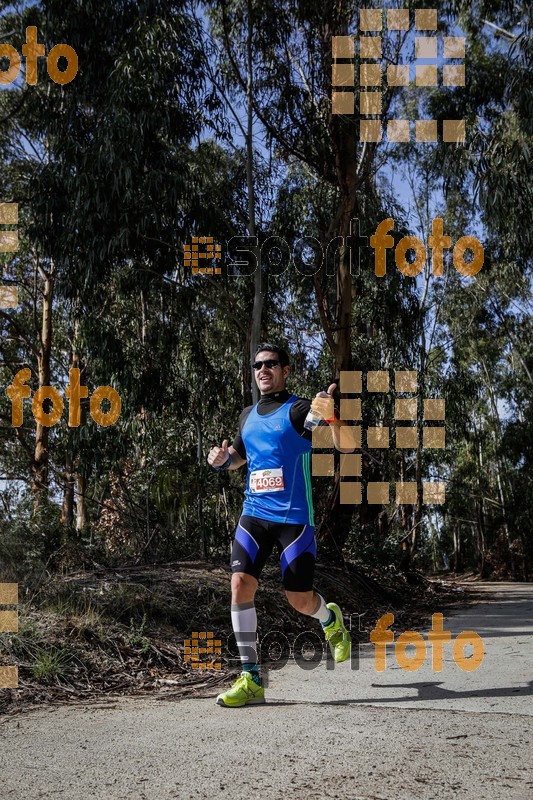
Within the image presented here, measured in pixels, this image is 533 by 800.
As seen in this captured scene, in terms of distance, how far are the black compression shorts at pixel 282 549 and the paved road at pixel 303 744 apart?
63 centimetres

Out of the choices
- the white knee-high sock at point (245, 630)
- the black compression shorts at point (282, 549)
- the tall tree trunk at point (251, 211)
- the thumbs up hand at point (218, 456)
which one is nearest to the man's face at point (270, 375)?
the thumbs up hand at point (218, 456)

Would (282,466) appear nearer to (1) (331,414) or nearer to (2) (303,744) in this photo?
(1) (331,414)

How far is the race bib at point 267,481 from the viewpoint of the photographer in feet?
14.4

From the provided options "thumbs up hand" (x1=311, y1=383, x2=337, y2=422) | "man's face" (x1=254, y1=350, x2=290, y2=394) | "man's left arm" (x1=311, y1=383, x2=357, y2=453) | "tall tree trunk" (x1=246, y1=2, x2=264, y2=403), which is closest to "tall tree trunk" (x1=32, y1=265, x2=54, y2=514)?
"tall tree trunk" (x1=246, y1=2, x2=264, y2=403)

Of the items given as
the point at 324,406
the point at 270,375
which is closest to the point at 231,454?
the point at 270,375

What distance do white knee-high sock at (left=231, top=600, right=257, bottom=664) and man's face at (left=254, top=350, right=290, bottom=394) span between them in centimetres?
115

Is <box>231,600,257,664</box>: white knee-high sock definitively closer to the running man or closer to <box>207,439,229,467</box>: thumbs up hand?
the running man

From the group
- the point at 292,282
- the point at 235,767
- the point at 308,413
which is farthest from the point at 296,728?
the point at 292,282

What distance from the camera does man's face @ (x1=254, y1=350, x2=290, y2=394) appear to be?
14.9 feet

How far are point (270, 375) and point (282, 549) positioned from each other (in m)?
0.93

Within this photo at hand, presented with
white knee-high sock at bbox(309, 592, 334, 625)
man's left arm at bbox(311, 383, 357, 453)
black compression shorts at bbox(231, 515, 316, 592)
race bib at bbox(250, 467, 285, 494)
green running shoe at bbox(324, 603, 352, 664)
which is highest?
man's left arm at bbox(311, 383, 357, 453)

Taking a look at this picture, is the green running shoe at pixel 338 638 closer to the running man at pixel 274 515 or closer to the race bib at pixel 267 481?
the running man at pixel 274 515

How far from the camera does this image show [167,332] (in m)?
12.0

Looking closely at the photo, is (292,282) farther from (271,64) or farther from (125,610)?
(125,610)
